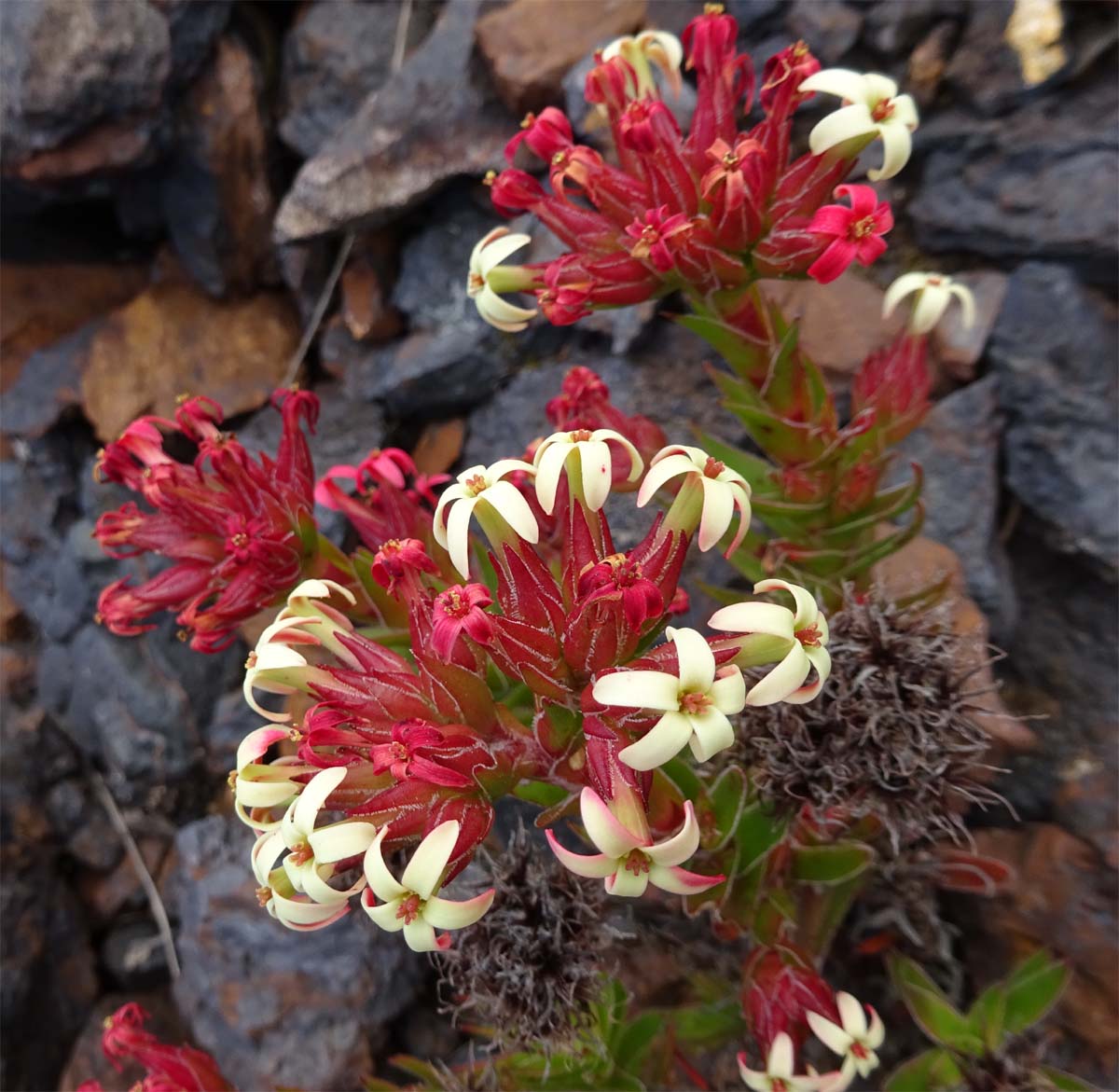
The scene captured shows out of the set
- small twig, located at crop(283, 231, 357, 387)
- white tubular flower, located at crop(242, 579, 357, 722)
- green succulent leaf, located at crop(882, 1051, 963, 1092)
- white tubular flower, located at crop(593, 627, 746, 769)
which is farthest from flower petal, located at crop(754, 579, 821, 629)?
small twig, located at crop(283, 231, 357, 387)

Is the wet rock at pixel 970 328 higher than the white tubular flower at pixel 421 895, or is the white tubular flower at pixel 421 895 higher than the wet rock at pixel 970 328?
the white tubular flower at pixel 421 895

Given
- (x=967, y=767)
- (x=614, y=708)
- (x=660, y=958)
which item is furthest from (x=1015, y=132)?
(x=660, y=958)

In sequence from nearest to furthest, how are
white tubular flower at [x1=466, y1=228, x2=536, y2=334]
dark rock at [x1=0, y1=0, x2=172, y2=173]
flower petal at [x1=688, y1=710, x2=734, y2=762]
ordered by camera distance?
flower petal at [x1=688, y1=710, x2=734, y2=762] < white tubular flower at [x1=466, y1=228, x2=536, y2=334] < dark rock at [x1=0, y1=0, x2=172, y2=173]

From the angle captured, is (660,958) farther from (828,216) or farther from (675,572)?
(828,216)

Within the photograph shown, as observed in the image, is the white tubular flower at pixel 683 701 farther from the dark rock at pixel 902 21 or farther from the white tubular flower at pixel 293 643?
the dark rock at pixel 902 21

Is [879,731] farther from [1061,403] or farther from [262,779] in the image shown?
[1061,403]

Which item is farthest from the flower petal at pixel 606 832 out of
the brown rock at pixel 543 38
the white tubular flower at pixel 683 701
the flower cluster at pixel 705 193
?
the brown rock at pixel 543 38

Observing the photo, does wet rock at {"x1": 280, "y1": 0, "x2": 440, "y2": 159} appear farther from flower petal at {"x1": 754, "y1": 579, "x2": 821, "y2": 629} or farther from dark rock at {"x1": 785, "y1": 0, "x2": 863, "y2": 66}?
flower petal at {"x1": 754, "y1": 579, "x2": 821, "y2": 629}
